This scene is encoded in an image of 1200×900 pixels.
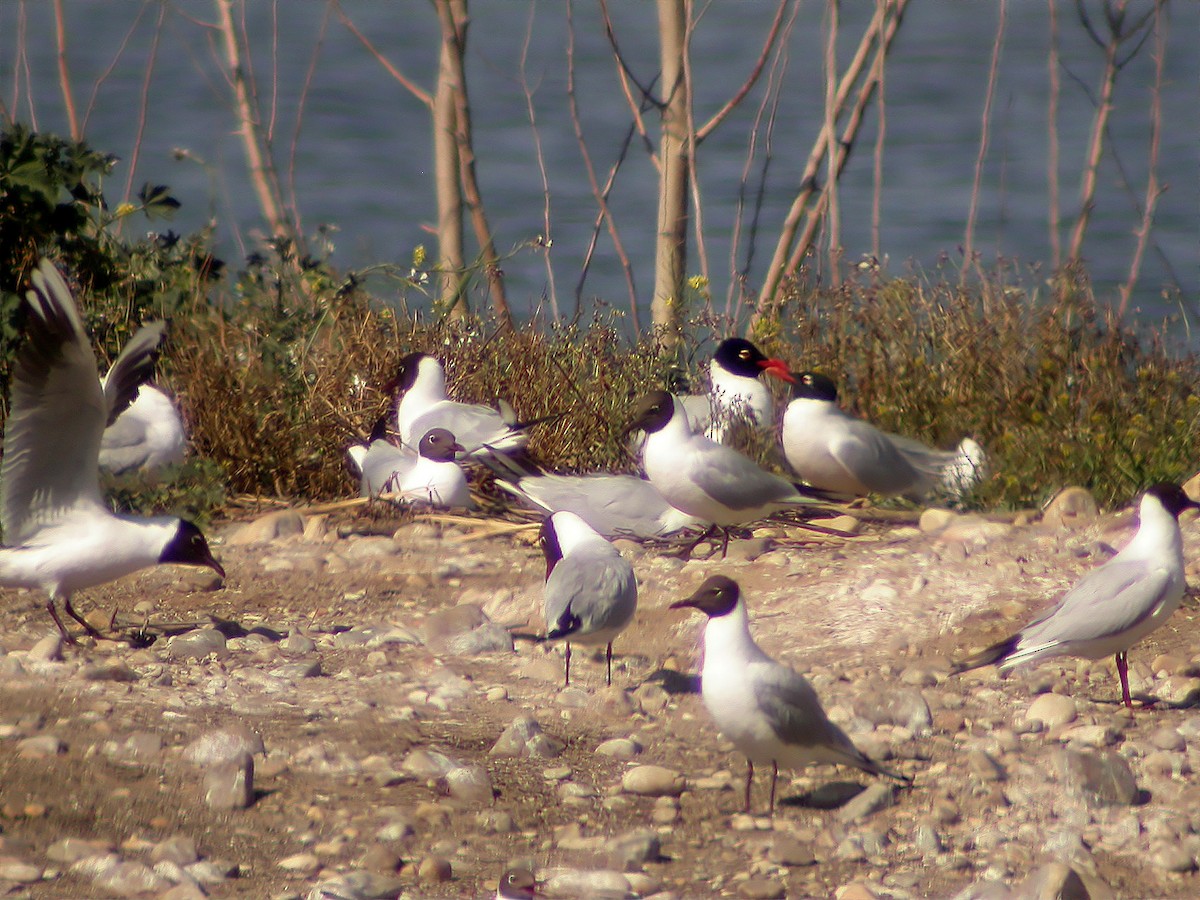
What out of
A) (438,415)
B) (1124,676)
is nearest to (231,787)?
(1124,676)

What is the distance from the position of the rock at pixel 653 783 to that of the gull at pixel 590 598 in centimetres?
68

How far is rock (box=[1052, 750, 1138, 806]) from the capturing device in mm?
3545

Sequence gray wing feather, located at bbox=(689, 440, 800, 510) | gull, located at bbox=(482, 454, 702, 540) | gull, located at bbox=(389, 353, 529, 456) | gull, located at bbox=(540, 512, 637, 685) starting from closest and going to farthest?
gull, located at bbox=(540, 512, 637, 685) < gray wing feather, located at bbox=(689, 440, 800, 510) < gull, located at bbox=(482, 454, 702, 540) < gull, located at bbox=(389, 353, 529, 456)

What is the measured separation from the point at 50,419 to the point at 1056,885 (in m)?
3.06

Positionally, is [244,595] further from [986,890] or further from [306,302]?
[986,890]

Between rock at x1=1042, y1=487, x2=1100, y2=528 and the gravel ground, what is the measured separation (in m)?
0.01

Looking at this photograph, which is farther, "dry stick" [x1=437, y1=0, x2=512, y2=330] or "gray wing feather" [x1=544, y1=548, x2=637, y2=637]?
"dry stick" [x1=437, y1=0, x2=512, y2=330]

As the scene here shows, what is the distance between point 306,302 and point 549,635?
3516 millimetres

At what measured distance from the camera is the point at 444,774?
3740 mm

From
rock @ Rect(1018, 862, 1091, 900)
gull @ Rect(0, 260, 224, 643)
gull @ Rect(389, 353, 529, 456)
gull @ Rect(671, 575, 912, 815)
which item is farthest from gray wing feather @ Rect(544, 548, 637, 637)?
gull @ Rect(389, 353, 529, 456)

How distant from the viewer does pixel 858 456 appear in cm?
608

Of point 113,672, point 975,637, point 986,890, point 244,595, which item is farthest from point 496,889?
point 244,595

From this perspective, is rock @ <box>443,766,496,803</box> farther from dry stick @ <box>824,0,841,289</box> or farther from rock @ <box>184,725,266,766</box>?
dry stick @ <box>824,0,841,289</box>

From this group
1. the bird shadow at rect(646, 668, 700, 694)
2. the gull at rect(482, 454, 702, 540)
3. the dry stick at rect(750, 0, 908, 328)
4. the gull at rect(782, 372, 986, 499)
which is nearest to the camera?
the bird shadow at rect(646, 668, 700, 694)
